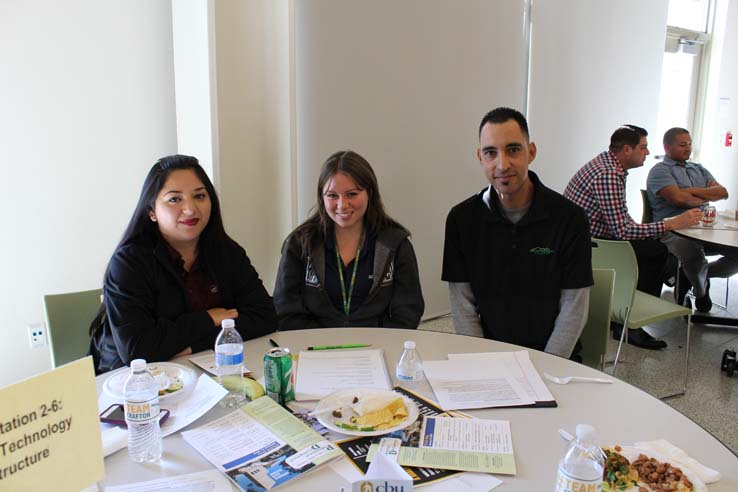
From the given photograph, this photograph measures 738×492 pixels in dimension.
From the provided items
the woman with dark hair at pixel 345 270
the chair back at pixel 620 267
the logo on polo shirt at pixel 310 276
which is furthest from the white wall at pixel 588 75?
the logo on polo shirt at pixel 310 276

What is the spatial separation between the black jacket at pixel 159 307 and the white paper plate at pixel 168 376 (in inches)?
Answer: 3.7

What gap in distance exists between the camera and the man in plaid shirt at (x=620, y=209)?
11.4 feet

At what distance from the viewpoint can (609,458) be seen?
108cm

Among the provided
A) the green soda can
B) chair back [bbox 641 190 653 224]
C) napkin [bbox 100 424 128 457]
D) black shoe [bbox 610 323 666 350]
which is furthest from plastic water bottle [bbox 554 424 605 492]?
chair back [bbox 641 190 653 224]

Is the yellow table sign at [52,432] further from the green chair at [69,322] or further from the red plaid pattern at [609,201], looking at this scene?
the red plaid pattern at [609,201]

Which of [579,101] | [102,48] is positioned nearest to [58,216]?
[102,48]

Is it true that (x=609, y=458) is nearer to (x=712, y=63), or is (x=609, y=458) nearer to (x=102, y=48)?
(x=102, y=48)

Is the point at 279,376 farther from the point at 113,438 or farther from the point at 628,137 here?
the point at 628,137

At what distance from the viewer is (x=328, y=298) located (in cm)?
209

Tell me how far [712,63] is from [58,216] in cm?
696

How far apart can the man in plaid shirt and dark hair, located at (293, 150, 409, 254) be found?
5.63 ft

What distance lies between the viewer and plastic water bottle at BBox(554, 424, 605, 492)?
3.03 feet

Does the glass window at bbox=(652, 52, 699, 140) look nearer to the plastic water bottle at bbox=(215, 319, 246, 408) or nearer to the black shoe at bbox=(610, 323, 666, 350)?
the black shoe at bbox=(610, 323, 666, 350)

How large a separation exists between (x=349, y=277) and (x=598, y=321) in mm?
995
